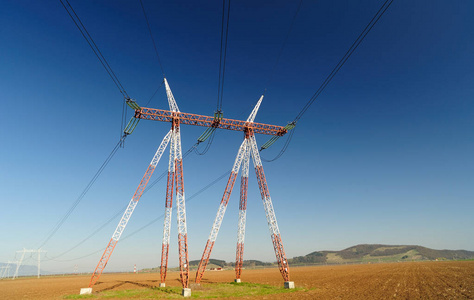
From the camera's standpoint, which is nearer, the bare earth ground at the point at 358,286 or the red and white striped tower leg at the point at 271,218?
the bare earth ground at the point at 358,286

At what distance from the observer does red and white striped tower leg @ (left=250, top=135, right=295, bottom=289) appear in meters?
32.0

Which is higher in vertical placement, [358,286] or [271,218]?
[271,218]

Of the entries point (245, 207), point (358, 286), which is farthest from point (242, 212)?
point (358, 286)

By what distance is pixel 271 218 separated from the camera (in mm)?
33781

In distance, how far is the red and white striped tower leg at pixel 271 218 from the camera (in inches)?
1260

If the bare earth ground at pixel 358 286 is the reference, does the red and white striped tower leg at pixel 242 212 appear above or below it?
above

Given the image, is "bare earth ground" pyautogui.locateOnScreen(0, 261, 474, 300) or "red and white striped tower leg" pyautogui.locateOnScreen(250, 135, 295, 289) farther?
"red and white striped tower leg" pyautogui.locateOnScreen(250, 135, 295, 289)

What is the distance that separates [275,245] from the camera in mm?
33344

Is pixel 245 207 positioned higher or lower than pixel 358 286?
higher

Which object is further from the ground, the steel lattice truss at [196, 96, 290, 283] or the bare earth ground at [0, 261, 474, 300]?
the steel lattice truss at [196, 96, 290, 283]

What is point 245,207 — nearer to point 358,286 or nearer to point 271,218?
point 271,218

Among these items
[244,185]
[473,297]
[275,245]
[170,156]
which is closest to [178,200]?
[170,156]

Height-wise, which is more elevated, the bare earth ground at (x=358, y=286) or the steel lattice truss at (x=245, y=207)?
the steel lattice truss at (x=245, y=207)

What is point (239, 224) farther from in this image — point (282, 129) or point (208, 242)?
point (282, 129)
